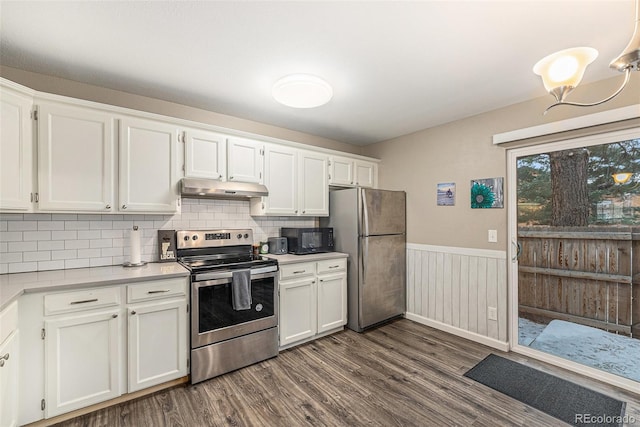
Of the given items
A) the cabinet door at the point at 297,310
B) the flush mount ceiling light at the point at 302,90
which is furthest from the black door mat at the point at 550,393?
the flush mount ceiling light at the point at 302,90

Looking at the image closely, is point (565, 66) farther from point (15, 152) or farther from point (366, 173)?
point (15, 152)

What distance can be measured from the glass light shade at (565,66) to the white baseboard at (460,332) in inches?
101

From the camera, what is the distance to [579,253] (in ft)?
8.27

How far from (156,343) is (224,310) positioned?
0.53 meters

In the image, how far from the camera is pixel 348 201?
3.42 metres

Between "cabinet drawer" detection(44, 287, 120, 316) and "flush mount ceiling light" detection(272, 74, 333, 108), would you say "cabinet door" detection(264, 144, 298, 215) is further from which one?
"cabinet drawer" detection(44, 287, 120, 316)

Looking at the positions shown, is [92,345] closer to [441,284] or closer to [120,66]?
[120,66]

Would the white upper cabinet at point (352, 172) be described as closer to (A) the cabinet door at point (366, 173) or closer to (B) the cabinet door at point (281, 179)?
(A) the cabinet door at point (366, 173)

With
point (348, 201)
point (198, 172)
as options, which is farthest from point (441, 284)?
point (198, 172)

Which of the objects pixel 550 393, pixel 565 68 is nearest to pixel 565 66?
pixel 565 68

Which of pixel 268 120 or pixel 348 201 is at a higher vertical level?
pixel 268 120

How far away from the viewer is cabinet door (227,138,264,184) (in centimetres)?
285

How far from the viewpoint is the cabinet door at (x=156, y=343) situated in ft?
6.79

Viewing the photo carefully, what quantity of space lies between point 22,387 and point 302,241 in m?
2.35
